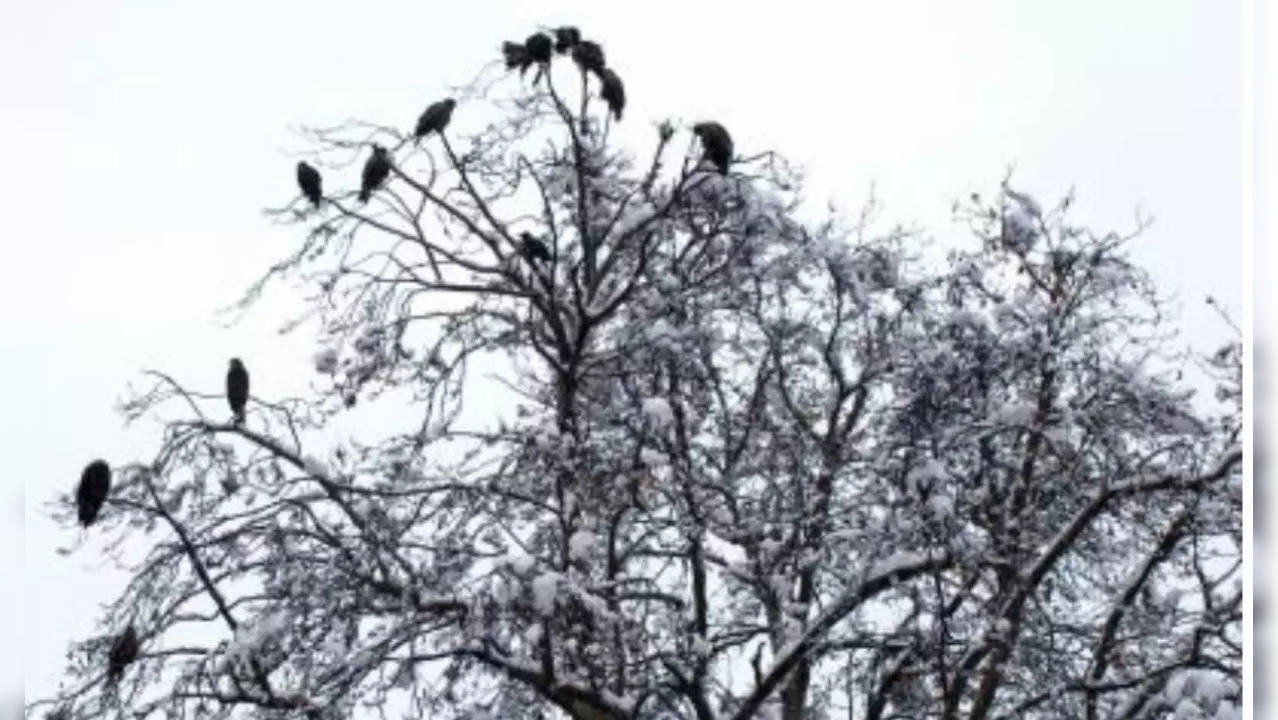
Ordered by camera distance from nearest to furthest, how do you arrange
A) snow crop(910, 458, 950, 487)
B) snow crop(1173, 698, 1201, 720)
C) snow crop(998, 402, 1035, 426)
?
snow crop(1173, 698, 1201, 720), snow crop(910, 458, 950, 487), snow crop(998, 402, 1035, 426)

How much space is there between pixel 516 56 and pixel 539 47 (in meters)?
0.10

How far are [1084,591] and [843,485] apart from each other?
126 cm

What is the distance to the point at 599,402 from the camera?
8070 mm

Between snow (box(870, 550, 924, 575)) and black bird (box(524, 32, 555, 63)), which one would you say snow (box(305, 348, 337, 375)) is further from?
snow (box(870, 550, 924, 575))

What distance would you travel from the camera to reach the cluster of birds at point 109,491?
6168 mm

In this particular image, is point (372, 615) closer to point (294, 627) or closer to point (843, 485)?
point (294, 627)

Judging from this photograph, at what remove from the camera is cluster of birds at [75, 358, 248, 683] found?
6.17 m

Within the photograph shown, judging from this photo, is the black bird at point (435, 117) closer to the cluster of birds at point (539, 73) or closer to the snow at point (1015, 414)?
the cluster of birds at point (539, 73)

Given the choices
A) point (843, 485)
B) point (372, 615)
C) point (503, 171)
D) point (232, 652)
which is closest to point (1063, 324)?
point (843, 485)

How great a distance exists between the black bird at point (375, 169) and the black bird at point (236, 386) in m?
0.97

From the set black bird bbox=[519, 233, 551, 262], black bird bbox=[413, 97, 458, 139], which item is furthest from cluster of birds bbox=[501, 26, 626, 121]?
black bird bbox=[519, 233, 551, 262]

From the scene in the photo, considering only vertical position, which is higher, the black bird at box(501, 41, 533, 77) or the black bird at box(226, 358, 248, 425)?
the black bird at box(501, 41, 533, 77)

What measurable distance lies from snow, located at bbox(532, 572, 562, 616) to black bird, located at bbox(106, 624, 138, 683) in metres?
1.52

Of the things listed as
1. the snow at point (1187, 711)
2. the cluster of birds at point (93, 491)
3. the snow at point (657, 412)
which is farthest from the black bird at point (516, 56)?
the snow at point (1187, 711)
